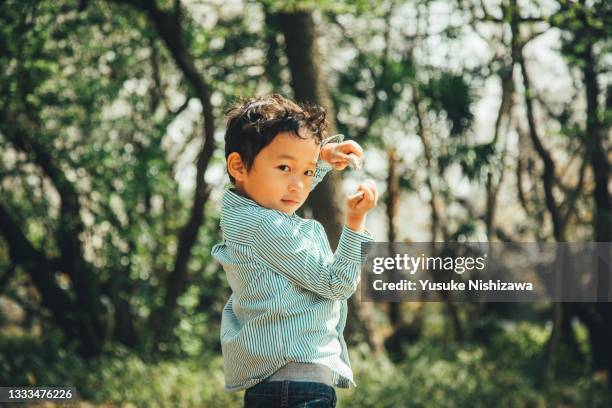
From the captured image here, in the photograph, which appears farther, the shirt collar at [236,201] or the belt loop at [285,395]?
the shirt collar at [236,201]

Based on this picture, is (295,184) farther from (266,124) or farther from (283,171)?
(266,124)

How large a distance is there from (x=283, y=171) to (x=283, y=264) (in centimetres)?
24

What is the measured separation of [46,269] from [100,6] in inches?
101

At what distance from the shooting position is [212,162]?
754 centimetres

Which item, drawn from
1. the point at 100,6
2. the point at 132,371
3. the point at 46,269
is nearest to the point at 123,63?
the point at 100,6

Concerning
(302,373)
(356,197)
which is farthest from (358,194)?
(302,373)

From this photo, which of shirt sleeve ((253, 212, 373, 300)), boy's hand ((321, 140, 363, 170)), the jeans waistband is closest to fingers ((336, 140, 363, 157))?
boy's hand ((321, 140, 363, 170))

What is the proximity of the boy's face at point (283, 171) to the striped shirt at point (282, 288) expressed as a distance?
40mm

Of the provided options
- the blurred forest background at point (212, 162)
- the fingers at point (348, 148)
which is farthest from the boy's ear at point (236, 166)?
the blurred forest background at point (212, 162)

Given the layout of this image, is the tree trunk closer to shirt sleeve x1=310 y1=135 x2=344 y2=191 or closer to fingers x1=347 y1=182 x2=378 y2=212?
shirt sleeve x1=310 y1=135 x2=344 y2=191

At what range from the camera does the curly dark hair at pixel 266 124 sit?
193 cm

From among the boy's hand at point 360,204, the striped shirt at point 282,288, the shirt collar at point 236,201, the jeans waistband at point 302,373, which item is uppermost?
the shirt collar at point 236,201

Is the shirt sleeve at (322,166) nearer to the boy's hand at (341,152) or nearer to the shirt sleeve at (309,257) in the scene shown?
the boy's hand at (341,152)

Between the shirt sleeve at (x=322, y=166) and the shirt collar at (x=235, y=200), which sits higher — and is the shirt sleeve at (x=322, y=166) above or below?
above
